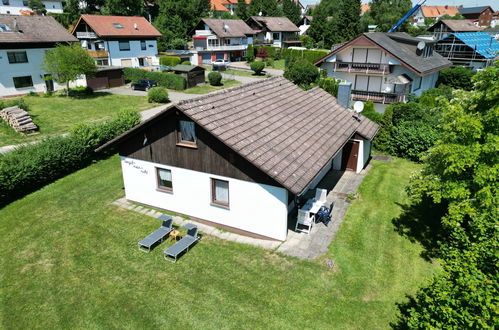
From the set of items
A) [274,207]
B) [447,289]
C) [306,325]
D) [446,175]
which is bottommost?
[306,325]

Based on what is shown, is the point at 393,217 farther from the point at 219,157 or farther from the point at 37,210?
the point at 37,210

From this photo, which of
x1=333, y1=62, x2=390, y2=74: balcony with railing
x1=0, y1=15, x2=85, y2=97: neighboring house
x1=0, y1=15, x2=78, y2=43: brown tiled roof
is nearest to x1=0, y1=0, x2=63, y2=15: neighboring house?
x1=0, y1=15, x2=78, y2=43: brown tiled roof

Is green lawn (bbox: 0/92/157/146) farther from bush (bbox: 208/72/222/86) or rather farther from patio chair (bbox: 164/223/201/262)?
patio chair (bbox: 164/223/201/262)

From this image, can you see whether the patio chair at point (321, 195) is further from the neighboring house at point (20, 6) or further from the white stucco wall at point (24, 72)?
the neighboring house at point (20, 6)

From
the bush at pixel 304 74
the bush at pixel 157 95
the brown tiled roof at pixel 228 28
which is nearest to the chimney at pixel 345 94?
the bush at pixel 304 74

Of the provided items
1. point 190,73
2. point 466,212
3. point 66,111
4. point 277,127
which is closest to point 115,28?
point 190,73

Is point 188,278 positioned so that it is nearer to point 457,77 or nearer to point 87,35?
point 457,77

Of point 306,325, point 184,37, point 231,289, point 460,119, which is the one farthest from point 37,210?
point 184,37

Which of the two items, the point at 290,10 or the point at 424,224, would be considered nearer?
the point at 424,224
